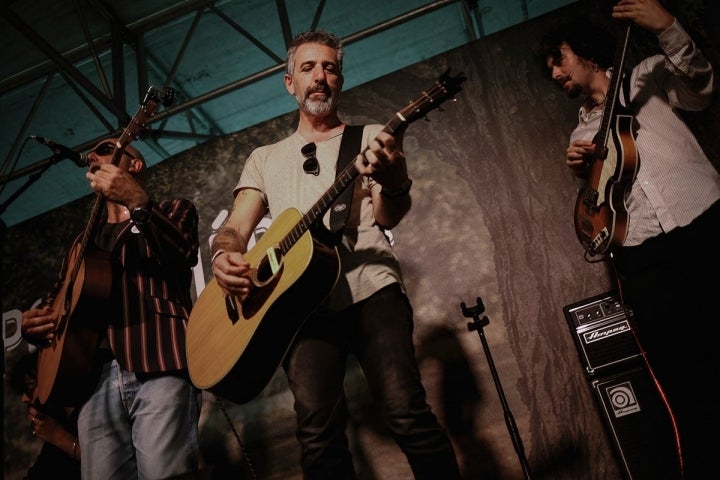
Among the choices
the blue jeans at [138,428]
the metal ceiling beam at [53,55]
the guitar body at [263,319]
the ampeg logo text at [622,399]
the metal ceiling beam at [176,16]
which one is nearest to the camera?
the guitar body at [263,319]

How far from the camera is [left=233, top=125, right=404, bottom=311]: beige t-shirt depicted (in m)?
1.89

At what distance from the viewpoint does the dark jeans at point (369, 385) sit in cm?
159

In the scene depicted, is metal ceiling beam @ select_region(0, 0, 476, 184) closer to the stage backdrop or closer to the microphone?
the stage backdrop

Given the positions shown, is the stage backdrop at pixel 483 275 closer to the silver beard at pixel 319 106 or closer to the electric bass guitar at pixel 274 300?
the electric bass guitar at pixel 274 300

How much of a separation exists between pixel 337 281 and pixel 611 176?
1345mm

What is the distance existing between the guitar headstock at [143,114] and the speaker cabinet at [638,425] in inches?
99.2

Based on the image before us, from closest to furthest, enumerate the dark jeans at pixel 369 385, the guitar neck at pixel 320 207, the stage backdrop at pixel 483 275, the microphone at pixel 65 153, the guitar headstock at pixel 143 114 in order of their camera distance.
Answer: the dark jeans at pixel 369 385, the guitar neck at pixel 320 207, the guitar headstock at pixel 143 114, the microphone at pixel 65 153, the stage backdrop at pixel 483 275

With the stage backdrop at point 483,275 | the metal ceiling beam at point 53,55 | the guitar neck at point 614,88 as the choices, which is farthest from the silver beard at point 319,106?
the metal ceiling beam at point 53,55

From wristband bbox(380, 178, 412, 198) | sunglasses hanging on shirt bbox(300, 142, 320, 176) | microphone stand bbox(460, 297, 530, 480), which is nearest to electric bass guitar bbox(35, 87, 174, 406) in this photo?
sunglasses hanging on shirt bbox(300, 142, 320, 176)

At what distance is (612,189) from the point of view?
2.19 metres

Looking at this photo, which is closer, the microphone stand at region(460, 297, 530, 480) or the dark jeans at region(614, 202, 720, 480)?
the dark jeans at region(614, 202, 720, 480)

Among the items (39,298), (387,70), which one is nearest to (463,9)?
(387,70)

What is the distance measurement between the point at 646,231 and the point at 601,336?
22.2 inches

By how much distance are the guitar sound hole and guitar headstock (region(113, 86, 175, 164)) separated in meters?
1.03
